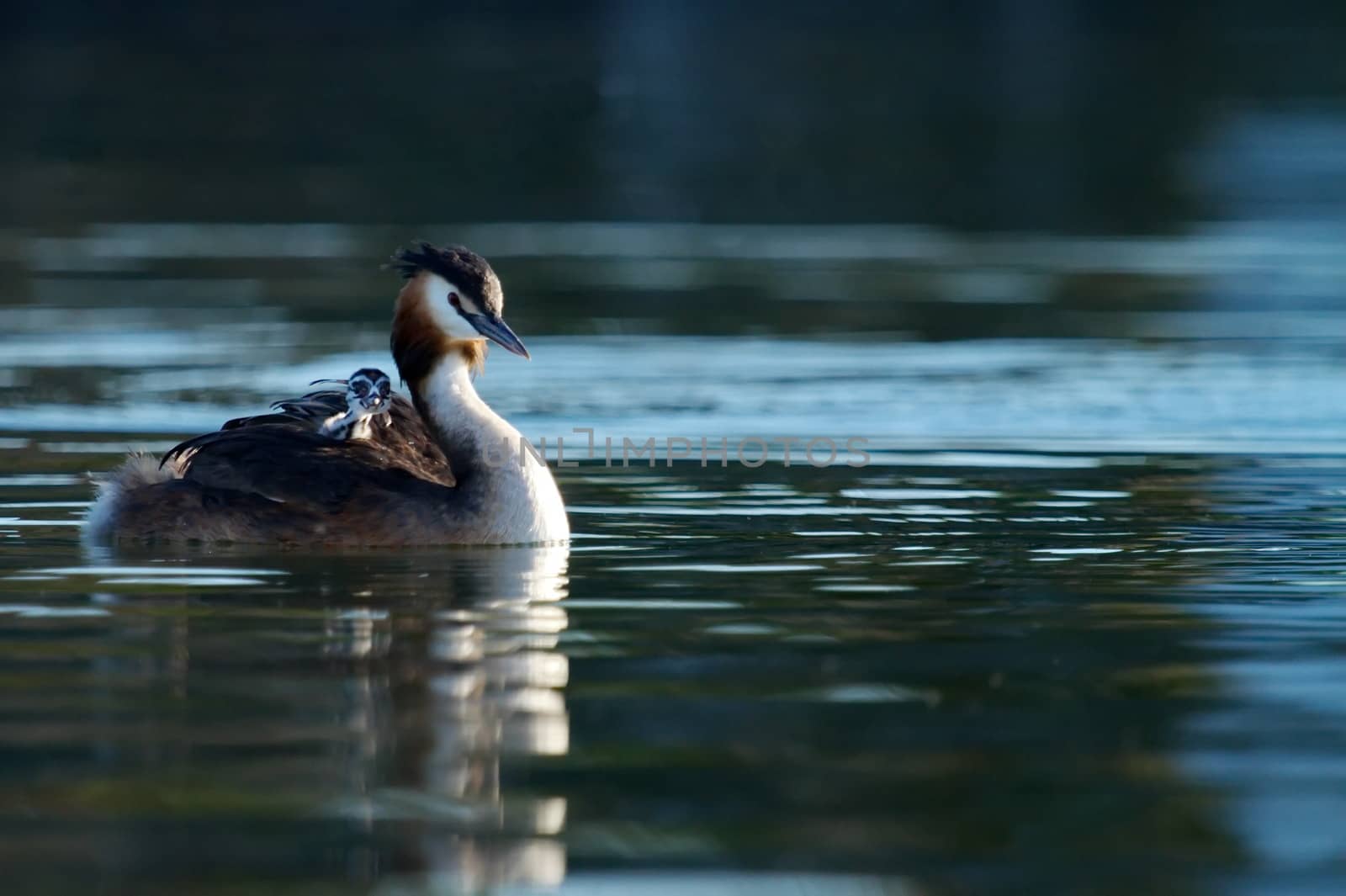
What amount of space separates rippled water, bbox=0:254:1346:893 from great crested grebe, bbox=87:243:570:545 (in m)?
0.22

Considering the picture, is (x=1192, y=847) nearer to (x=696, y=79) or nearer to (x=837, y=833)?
(x=837, y=833)

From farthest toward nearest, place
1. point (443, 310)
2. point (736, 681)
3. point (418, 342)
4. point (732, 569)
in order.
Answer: point (418, 342)
point (443, 310)
point (732, 569)
point (736, 681)

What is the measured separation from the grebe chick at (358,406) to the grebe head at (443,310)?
0.73ft

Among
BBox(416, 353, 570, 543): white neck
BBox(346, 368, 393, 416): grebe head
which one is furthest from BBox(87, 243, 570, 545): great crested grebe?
BBox(346, 368, 393, 416): grebe head

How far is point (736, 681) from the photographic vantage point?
27.2ft

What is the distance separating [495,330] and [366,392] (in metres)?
0.58

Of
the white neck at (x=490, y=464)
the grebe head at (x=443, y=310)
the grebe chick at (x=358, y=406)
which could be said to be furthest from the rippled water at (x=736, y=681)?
the grebe head at (x=443, y=310)

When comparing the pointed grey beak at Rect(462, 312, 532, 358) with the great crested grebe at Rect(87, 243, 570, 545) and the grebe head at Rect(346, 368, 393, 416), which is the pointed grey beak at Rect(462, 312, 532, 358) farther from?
the grebe head at Rect(346, 368, 393, 416)

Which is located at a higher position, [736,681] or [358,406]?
[358,406]

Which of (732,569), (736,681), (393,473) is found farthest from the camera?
(393,473)

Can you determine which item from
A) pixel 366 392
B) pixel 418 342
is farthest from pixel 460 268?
pixel 366 392

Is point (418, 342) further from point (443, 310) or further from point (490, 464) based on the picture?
point (490, 464)

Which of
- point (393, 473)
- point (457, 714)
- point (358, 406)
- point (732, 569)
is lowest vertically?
point (457, 714)

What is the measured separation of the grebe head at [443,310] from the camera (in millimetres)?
11312
